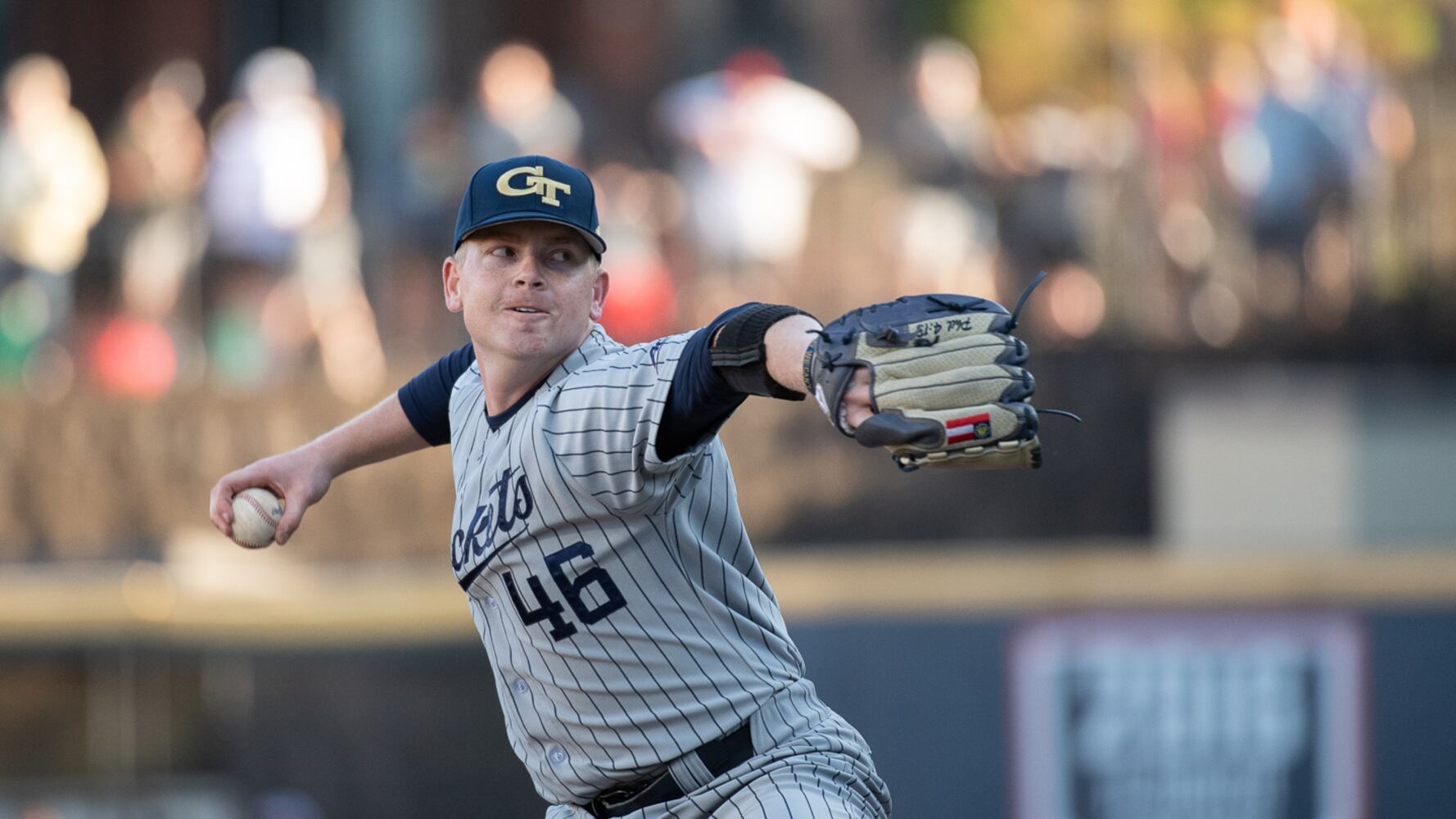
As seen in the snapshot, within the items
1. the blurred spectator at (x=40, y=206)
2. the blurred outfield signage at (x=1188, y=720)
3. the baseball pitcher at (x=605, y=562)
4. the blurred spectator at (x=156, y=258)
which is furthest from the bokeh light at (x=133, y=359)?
the baseball pitcher at (x=605, y=562)

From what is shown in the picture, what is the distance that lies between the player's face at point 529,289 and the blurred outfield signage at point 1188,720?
5.02 metres

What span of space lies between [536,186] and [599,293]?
32 cm

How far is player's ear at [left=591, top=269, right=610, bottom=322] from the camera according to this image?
11.9 ft

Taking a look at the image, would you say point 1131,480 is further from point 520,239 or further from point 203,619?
point 520,239

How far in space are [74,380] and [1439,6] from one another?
7184mm

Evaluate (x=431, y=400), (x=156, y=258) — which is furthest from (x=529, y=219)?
(x=156, y=258)

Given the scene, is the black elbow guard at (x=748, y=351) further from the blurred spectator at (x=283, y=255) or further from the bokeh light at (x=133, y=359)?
the bokeh light at (x=133, y=359)

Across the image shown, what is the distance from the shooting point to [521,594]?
3.47 meters

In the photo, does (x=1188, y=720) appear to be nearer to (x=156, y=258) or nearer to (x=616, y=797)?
(x=616, y=797)

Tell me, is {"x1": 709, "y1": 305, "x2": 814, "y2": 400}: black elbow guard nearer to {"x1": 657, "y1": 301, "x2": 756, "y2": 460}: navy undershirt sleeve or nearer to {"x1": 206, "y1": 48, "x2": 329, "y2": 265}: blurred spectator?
{"x1": 657, "y1": 301, "x2": 756, "y2": 460}: navy undershirt sleeve

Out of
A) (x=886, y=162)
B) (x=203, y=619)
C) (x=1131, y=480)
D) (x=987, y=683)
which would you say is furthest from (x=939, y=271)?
(x=203, y=619)

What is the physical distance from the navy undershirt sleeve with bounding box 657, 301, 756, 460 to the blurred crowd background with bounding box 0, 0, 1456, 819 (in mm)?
5167

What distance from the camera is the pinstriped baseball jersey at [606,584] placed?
3.32m

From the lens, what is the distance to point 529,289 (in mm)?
3465
